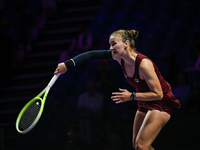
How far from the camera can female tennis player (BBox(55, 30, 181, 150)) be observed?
291 cm

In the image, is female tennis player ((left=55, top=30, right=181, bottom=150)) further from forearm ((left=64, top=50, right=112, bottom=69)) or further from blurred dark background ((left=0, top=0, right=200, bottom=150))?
blurred dark background ((left=0, top=0, right=200, bottom=150))

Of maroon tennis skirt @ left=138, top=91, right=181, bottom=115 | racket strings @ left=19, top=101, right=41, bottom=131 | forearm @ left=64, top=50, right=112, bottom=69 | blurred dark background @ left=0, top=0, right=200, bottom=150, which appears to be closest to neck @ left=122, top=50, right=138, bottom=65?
Result: forearm @ left=64, top=50, right=112, bottom=69

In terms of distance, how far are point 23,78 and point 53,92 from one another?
7.07 ft

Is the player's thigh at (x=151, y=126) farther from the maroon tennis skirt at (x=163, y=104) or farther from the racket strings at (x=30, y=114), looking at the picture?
the racket strings at (x=30, y=114)

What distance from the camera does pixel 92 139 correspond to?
482 centimetres

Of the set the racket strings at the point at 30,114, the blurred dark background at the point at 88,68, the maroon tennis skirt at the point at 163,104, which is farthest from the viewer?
the blurred dark background at the point at 88,68

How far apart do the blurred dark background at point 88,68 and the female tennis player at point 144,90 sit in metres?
1.71

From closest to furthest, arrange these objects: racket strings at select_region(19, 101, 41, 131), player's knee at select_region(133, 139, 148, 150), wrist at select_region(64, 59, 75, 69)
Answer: player's knee at select_region(133, 139, 148, 150) → wrist at select_region(64, 59, 75, 69) → racket strings at select_region(19, 101, 41, 131)

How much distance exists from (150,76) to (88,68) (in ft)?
12.9

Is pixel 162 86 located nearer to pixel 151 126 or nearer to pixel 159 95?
pixel 159 95

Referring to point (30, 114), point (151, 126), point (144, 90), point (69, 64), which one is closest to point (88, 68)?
point (30, 114)

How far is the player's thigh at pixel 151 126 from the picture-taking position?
2992mm

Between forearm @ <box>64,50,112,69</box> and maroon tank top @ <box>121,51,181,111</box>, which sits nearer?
maroon tank top @ <box>121,51,181,111</box>

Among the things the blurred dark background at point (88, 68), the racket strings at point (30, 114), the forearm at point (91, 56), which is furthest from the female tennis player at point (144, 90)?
the blurred dark background at point (88, 68)
